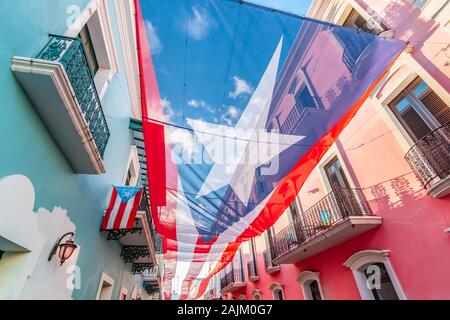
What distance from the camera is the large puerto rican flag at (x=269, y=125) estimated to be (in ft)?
9.12

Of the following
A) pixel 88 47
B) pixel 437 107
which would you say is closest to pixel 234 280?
pixel 437 107

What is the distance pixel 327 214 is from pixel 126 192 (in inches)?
222

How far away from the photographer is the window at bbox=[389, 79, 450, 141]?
4.54m

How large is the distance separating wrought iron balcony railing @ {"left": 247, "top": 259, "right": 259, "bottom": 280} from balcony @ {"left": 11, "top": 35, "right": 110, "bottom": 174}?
36.1 ft

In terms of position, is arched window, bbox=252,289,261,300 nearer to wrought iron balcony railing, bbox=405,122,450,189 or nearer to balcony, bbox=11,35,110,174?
wrought iron balcony railing, bbox=405,122,450,189

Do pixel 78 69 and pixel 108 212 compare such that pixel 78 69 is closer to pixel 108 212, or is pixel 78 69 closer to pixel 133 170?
pixel 108 212

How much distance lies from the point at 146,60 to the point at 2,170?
1.72 m

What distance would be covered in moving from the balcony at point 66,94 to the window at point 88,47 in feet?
5.00

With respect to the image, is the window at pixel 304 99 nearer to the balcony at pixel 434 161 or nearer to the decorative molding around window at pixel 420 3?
the balcony at pixel 434 161

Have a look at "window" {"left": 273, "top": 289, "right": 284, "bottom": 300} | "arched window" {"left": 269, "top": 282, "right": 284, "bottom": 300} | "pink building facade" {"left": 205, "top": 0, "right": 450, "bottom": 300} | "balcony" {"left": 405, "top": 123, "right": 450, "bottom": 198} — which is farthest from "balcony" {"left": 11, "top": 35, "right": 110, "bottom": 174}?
"window" {"left": 273, "top": 289, "right": 284, "bottom": 300}

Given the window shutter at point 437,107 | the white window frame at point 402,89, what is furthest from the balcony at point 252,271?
the window shutter at point 437,107

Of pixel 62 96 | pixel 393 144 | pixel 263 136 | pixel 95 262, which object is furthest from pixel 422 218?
pixel 95 262

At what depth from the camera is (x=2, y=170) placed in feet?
6.40
